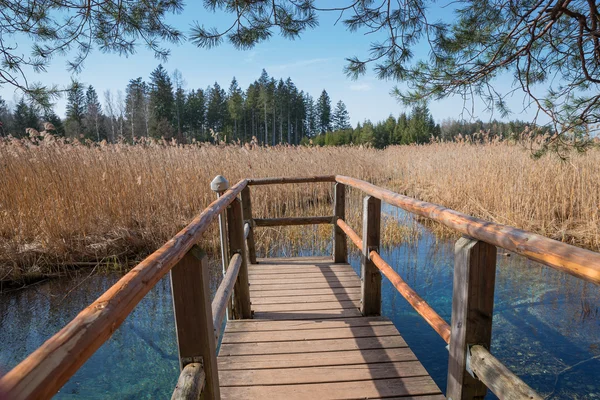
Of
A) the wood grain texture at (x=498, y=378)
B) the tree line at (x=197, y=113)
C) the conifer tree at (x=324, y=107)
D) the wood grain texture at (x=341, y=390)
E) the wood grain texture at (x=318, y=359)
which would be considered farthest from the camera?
the conifer tree at (x=324, y=107)

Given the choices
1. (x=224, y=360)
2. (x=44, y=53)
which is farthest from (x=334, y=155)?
(x=224, y=360)

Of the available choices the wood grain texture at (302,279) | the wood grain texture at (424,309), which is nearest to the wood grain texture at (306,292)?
the wood grain texture at (302,279)

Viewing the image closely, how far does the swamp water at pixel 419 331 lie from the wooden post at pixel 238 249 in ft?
2.65

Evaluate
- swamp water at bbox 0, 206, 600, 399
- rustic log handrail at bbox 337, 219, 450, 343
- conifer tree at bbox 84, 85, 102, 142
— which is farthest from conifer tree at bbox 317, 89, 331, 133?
rustic log handrail at bbox 337, 219, 450, 343

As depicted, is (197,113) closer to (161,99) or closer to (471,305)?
(161,99)

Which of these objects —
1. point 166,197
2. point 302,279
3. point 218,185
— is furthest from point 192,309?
point 166,197

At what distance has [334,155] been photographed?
9.29 m

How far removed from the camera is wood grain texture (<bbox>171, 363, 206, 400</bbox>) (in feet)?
2.93

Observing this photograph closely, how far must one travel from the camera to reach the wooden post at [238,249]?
96.0 inches

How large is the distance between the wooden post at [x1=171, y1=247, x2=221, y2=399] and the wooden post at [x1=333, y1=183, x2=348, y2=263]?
2493mm

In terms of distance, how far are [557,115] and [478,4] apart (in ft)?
4.40

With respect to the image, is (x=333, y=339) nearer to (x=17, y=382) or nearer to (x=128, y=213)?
(x=17, y=382)

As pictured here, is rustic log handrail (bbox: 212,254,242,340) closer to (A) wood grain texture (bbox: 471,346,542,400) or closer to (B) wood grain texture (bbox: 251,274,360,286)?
(A) wood grain texture (bbox: 471,346,542,400)

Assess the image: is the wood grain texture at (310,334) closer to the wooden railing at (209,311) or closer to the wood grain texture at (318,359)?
the wood grain texture at (318,359)
